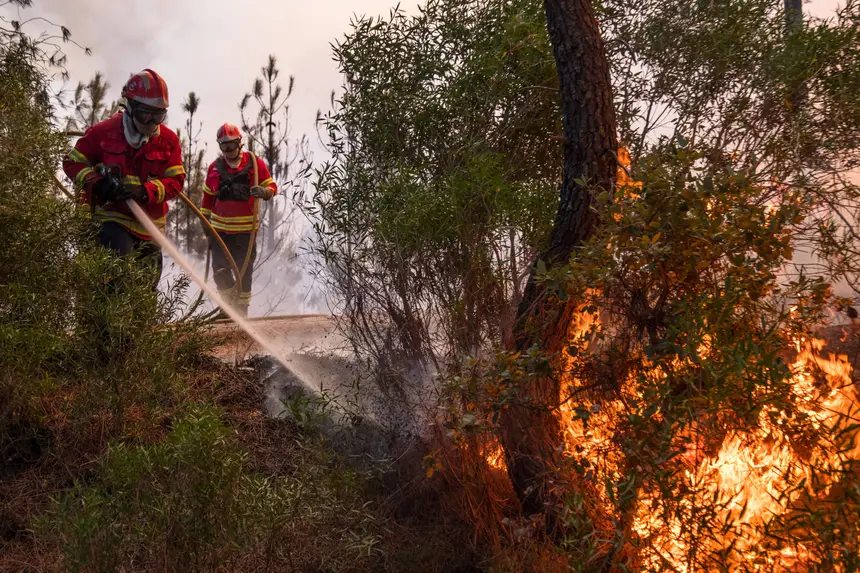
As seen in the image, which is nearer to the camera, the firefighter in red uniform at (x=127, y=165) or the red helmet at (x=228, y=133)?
the firefighter in red uniform at (x=127, y=165)

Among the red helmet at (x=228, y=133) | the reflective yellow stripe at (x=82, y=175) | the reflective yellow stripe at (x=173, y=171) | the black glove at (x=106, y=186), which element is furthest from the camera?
the red helmet at (x=228, y=133)

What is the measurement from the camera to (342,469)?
15.8ft

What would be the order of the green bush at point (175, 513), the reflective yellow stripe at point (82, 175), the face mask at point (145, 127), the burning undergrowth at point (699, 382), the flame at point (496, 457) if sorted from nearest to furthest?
the burning undergrowth at point (699, 382), the green bush at point (175, 513), the flame at point (496, 457), the reflective yellow stripe at point (82, 175), the face mask at point (145, 127)

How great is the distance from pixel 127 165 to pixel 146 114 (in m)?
0.44

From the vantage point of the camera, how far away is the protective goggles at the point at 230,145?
802 cm

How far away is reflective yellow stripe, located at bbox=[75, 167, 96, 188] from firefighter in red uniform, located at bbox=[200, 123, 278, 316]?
2.38 metres

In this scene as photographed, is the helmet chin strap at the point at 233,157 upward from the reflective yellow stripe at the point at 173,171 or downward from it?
upward

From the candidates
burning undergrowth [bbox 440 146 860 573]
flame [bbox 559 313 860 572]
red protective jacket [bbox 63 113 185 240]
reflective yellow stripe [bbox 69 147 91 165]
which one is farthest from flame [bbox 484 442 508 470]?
reflective yellow stripe [bbox 69 147 91 165]

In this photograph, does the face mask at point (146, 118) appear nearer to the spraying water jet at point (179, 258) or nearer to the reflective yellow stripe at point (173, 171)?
the reflective yellow stripe at point (173, 171)

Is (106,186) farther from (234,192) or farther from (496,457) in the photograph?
(496,457)

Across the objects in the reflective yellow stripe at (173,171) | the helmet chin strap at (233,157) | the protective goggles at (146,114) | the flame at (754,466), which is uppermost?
the helmet chin strap at (233,157)

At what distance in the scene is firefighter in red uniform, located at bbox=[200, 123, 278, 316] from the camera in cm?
809

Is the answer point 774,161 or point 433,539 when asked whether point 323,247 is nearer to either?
point 433,539

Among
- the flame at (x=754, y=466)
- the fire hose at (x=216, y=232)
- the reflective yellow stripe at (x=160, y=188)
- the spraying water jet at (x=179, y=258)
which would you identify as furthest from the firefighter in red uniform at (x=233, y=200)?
the flame at (x=754, y=466)
